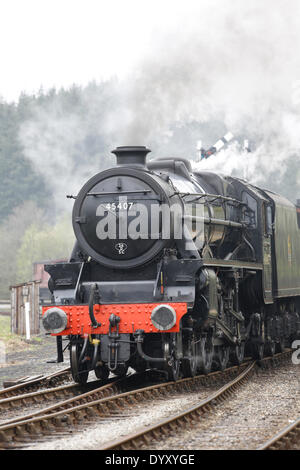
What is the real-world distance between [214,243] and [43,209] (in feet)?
186

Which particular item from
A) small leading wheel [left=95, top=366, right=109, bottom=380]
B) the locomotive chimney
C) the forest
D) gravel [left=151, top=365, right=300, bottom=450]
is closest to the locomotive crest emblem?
the locomotive chimney

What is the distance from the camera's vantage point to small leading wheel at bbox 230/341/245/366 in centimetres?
1215

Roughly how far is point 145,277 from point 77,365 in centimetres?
145

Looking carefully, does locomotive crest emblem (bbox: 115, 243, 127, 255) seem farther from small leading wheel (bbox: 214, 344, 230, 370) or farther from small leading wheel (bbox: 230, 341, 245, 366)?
small leading wheel (bbox: 230, 341, 245, 366)

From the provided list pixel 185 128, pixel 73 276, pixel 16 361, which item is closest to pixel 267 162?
pixel 185 128

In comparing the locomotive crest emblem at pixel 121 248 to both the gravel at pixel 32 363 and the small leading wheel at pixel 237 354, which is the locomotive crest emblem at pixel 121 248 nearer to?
the small leading wheel at pixel 237 354

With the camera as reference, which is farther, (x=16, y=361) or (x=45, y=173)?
(x=45, y=173)

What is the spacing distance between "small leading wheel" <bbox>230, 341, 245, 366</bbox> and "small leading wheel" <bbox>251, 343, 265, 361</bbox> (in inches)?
25.5

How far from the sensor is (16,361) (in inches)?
600

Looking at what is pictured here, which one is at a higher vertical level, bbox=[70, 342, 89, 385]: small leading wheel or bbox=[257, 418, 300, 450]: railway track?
bbox=[70, 342, 89, 385]: small leading wheel

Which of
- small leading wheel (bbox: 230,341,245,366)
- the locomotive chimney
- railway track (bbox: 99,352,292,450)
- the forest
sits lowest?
railway track (bbox: 99,352,292,450)

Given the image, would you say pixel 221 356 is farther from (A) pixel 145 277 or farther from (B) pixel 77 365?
(B) pixel 77 365
